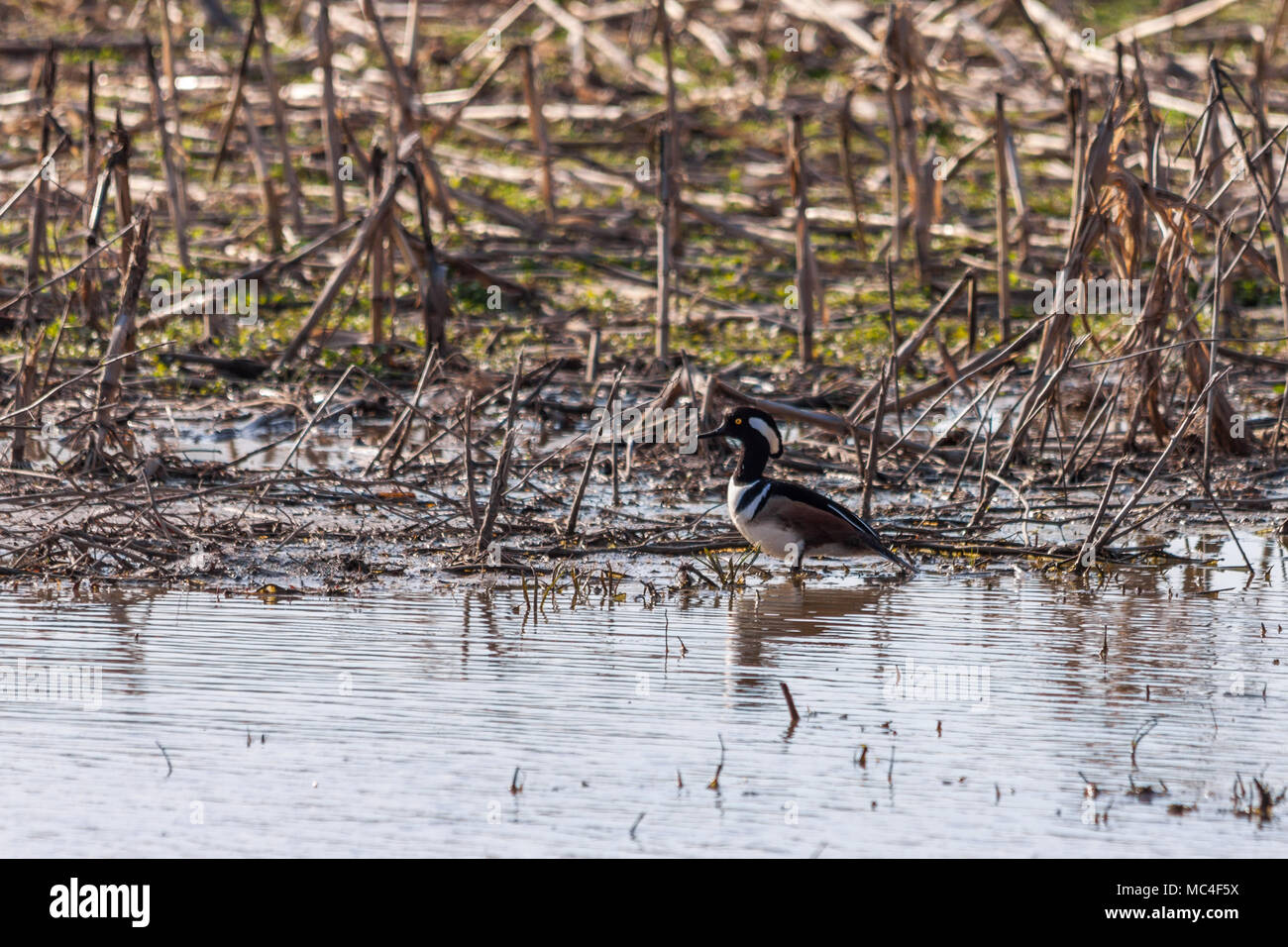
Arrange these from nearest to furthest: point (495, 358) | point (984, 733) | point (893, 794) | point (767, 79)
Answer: point (893, 794)
point (984, 733)
point (495, 358)
point (767, 79)

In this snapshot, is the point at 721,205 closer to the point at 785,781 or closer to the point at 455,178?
the point at 455,178

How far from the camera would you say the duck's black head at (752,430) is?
848 centimetres

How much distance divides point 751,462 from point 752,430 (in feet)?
0.59

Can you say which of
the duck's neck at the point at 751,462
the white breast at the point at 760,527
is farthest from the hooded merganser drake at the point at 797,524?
the duck's neck at the point at 751,462

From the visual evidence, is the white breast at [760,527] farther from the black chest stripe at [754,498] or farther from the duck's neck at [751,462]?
the duck's neck at [751,462]

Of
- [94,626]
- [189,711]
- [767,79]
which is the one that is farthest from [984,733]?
[767,79]

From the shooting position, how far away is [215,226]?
15586 mm

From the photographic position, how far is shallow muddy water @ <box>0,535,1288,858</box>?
4809 millimetres

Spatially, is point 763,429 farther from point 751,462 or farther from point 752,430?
point 751,462

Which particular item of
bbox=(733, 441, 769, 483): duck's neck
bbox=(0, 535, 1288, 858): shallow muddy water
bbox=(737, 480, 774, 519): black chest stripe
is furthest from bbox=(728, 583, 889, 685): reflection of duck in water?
bbox=(733, 441, 769, 483): duck's neck

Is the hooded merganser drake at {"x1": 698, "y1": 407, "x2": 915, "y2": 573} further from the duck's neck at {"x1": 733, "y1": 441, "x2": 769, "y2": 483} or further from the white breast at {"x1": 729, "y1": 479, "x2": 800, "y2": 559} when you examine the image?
the duck's neck at {"x1": 733, "y1": 441, "x2": 769, "y2": 483}

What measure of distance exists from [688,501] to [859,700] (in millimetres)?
3570
